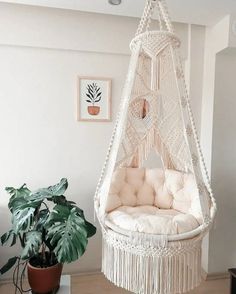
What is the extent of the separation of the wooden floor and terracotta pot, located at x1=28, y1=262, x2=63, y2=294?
0.46 metres

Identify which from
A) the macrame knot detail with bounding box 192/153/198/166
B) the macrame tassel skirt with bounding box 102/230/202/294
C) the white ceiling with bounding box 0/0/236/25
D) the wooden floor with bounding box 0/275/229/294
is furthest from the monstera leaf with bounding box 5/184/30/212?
the white ceiling with bounding box 0/0/236/25

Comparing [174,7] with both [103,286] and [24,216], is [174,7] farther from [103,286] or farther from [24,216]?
[103,286]

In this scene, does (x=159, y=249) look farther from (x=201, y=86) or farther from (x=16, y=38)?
(x=16, y=38)

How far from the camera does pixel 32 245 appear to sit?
5.30 feet

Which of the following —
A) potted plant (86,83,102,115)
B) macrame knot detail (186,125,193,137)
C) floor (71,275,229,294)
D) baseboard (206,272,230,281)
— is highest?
potted plant (86,83,102,115)

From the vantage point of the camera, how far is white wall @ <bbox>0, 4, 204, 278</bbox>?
2.16m

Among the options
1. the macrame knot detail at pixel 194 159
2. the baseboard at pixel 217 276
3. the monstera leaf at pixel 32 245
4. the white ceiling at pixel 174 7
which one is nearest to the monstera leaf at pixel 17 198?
the monstera leaf at pixel 32 245

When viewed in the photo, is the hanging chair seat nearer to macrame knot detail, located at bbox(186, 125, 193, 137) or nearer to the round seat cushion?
the round seat cushion

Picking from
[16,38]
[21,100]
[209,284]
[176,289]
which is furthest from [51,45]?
[209,284]

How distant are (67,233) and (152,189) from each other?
781 millimetres

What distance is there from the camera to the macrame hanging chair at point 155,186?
142 cm

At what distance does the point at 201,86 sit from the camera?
246 cm

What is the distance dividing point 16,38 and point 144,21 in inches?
44.4

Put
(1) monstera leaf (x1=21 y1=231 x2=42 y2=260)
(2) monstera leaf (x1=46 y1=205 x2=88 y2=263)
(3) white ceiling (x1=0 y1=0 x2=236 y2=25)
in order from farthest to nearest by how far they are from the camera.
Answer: (3) white ceiling (x1=0 y1=0 x2=236 y2=25)
(1) monstera leaf (x1=21 y1=231 x2=42 y2=260)
(2) monstera leaf (x1=46 y1=205 x2=88 y2=263)
